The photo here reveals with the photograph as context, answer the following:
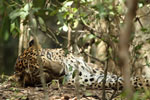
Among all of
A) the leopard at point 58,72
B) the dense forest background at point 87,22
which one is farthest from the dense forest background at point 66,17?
the leopard at point 58,72

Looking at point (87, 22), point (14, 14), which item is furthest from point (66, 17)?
point (14, 14)

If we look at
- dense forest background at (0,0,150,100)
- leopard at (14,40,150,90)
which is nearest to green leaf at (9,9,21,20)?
dense forest background at (0,0,150,100)

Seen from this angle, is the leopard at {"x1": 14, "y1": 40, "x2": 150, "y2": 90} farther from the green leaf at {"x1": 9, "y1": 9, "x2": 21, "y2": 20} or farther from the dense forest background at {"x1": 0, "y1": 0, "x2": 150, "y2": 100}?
the green leaf at {"x1": 9, "y1": 9, "x2": 21, "y2": 20}

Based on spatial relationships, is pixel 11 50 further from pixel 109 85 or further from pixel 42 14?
pixel 42 14

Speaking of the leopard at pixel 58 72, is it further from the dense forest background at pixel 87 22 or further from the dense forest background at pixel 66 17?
the dense forest background at pixel 66 17

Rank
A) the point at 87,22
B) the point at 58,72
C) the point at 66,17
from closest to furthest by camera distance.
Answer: the point at 87,22 < the point at 66,17 < the point at 58,72

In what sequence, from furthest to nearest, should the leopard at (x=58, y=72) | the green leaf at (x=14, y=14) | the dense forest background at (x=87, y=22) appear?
the leopard at (x=58, y=72) → the green leaf at (x=14, y=14) → the dense forest background at (x=87, y=22)

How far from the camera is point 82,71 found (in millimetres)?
5773

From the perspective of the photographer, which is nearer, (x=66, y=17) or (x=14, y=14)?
(x=14, y=14)

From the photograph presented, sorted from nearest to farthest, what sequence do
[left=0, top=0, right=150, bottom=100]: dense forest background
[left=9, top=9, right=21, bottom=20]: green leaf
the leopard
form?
[left=0, top=0, right=150, bottom=100]: dense forest background
[left=9, top=9, right=21, bottom=20]: green leaf
the leopard

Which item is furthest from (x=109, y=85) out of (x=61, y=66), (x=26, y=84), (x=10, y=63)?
(x=10, y=63)

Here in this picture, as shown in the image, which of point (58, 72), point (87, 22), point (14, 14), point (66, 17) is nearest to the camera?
point (14, 14)

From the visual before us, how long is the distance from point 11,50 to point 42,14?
9304 millimetres

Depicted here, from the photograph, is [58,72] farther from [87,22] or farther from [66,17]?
[87,22]
